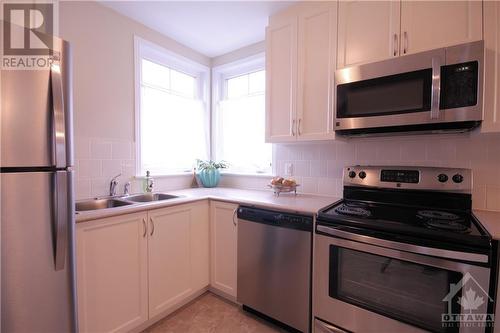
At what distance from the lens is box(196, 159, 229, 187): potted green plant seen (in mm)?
2754

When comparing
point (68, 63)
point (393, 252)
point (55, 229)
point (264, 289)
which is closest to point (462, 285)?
point (393, 252)

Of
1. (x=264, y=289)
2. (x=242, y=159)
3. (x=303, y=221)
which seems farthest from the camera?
(x=242, y=159)

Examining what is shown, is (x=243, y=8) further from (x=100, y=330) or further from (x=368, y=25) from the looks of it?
(x=100, y=330)

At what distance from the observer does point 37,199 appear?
1.01 metres

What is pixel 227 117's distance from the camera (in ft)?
9.86

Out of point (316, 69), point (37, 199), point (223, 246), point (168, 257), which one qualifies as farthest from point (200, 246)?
point (316, 69)

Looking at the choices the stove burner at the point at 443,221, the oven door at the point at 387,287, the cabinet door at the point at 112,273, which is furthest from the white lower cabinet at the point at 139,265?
the stove burner at the point at 443,221

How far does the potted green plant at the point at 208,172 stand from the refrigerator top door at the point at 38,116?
168 cm

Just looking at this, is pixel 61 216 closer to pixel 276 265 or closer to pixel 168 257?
pixel 168 257

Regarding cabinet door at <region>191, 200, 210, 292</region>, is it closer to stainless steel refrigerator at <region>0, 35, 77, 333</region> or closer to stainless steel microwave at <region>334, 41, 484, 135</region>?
stainless steel refrigerator at <region>0, 35, 77, 333</region>

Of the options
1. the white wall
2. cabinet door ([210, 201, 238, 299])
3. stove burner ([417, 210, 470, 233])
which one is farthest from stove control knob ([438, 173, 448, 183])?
the white wall

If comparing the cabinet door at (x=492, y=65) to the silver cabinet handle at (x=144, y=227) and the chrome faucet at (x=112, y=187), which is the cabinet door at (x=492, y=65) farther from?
the chrome faucet at (x=112, y=187)

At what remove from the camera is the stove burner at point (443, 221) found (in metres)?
1.12

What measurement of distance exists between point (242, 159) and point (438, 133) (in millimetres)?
1907
